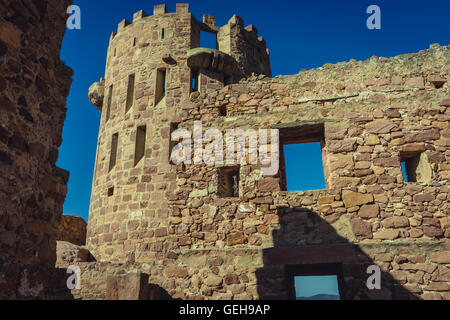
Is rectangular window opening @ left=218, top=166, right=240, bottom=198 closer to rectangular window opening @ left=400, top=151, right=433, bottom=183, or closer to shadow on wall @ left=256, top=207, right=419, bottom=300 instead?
shadow on wall @ left=256, top=207, right=419, bottom=300

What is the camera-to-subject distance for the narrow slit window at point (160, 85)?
958 centimetres

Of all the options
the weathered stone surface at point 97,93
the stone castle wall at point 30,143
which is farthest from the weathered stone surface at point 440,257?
the weathered stone surface at point 97,93

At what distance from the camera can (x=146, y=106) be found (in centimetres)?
942

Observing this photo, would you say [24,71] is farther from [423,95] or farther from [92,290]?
[423,95]

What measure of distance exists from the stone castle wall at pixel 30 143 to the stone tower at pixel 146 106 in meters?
3.98

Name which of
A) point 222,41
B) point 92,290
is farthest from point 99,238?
point 222,41

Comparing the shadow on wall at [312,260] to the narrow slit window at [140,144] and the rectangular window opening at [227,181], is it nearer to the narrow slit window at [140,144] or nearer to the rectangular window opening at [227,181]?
the rectangular window opening at [227,181]

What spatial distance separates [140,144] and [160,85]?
1.96 metres

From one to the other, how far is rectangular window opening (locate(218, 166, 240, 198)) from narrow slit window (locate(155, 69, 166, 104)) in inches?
136

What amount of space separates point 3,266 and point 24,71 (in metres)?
1.85

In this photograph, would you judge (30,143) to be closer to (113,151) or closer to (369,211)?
(369,211)

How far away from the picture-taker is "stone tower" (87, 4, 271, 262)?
7.87 m

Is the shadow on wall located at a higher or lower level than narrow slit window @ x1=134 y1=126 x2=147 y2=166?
lower

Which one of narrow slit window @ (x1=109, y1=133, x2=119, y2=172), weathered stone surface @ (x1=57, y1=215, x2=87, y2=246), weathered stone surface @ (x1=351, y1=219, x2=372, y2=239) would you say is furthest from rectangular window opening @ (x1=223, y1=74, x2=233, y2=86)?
weathered stone surface @ (x1=57, y1=215, x2=87, y2=246)
